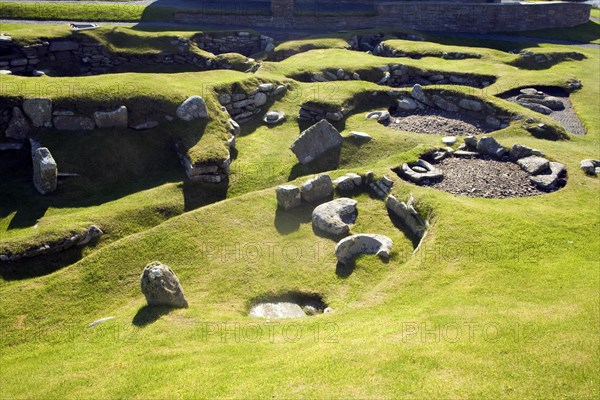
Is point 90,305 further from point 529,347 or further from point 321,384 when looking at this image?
point 529,347

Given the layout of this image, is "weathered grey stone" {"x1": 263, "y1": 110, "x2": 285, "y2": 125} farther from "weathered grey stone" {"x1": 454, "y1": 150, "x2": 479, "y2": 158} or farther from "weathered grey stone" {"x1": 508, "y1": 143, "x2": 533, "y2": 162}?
"weathered grey stone" {"x1": 508, "y1": 143, "x2": 533, "y2": 162}

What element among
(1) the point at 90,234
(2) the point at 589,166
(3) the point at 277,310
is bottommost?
(3) the point at 277,310

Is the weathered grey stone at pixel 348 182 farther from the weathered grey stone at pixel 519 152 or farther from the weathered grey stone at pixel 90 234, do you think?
the weathered grey stone at pixel 90 234

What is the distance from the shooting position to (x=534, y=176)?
25156 mm

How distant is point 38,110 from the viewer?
2533 centimetres

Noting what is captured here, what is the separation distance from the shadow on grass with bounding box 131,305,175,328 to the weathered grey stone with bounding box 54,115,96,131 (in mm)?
13221

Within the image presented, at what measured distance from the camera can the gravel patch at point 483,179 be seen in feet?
78.3

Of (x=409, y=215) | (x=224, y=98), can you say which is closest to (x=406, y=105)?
(x=224, y=98)

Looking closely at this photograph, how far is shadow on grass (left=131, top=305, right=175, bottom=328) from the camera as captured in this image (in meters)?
15.8

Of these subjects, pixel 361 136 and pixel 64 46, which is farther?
pixel 64 46

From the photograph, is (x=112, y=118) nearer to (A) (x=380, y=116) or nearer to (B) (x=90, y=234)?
(B) (x=90, y=234)

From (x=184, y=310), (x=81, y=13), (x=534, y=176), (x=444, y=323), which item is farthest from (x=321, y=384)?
(x=81, y=13)

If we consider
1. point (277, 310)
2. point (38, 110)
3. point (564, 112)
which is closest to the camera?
point (277, 310)

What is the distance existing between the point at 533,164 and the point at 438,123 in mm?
8148
